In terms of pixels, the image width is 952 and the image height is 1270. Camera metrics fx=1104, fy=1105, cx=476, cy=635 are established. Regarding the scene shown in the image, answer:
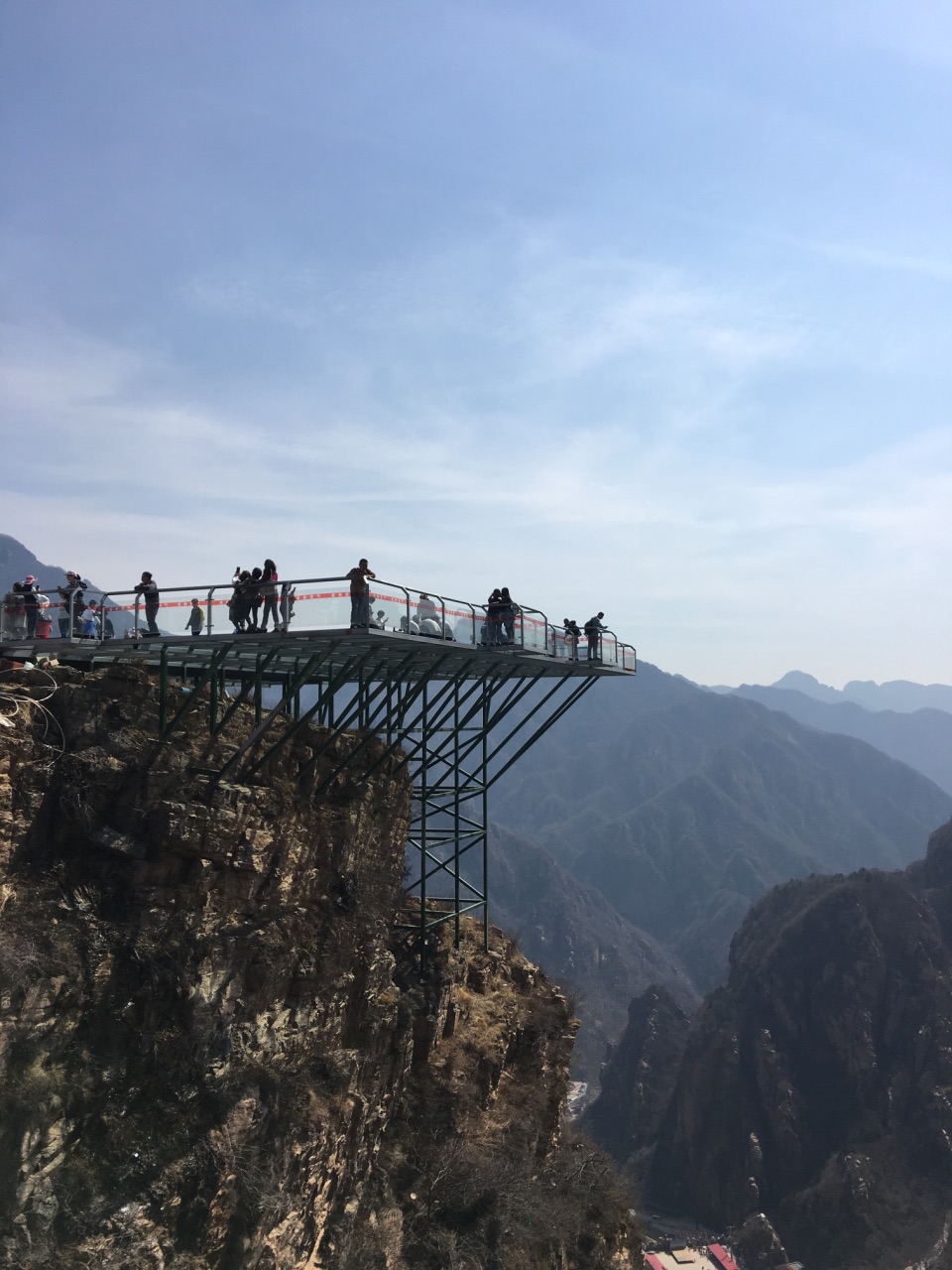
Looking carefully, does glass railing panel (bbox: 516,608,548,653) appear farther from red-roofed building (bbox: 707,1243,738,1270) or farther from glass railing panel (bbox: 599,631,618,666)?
red-roofed building (bbox: 707,1243,738,1270)

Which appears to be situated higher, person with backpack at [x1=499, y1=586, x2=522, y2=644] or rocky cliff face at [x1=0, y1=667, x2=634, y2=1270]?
person with backpack at [x1=499, y1=586, x2=522, y2=644]

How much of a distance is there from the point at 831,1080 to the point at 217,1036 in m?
129

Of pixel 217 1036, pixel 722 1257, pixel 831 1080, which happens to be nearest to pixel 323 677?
pixel 217 1036

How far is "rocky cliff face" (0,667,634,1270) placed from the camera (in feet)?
64.1

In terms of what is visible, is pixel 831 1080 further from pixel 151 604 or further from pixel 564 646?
pixel 151 604

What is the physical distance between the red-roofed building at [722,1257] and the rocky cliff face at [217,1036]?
76772 mm

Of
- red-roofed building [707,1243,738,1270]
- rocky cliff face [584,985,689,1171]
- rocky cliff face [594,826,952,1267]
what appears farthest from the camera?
rocky cliff face [584,985,689,1171]

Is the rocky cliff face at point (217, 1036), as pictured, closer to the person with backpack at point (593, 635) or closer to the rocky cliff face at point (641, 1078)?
the person with backpack at point (593, 635)

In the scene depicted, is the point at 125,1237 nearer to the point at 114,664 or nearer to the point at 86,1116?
the point at 86,1116

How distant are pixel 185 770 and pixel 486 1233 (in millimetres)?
13250

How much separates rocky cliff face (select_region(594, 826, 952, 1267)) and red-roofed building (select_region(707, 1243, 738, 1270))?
40.9 ft

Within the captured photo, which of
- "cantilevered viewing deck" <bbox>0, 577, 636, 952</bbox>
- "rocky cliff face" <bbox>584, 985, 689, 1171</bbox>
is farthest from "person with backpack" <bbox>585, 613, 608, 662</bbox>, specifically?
"rocky cliff face" <bbox>584, 985, 689, 1171</bbox>

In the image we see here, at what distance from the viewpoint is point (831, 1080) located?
133 m

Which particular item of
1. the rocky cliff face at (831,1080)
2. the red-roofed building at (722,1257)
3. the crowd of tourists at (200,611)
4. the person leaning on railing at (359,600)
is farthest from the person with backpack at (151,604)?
the rocky cliff face at (831,1080)
